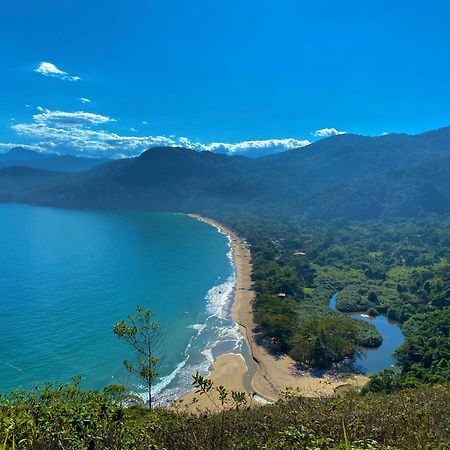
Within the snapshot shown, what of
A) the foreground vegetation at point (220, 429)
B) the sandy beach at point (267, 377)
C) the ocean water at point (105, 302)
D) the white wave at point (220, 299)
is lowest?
the sandy beach at point (267, 377)

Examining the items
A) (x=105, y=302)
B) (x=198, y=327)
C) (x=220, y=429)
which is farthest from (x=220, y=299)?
A: (x=220, y=429)

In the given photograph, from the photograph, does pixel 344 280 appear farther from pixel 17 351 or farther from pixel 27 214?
pixel 27 214

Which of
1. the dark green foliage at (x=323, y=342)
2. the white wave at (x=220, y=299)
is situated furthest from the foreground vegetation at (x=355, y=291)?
the white wave at (x=220, y=299)

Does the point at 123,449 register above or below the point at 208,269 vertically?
above

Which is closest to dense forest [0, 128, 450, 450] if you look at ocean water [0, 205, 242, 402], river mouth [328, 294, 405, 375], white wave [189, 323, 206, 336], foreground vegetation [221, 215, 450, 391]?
foreground vegetation [221, 215, 450, 391]

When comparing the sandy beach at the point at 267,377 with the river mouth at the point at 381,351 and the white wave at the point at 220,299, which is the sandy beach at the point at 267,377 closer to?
the river mouth at the point at 381,351

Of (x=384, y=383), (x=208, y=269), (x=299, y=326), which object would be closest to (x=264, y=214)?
(x=208, y=269)

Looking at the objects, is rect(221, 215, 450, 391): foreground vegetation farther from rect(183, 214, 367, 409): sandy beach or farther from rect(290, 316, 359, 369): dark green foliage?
rect(183, 214, 367, 409): sandy beach

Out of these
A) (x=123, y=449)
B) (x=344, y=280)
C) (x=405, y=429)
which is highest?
(x=123, y=449)
